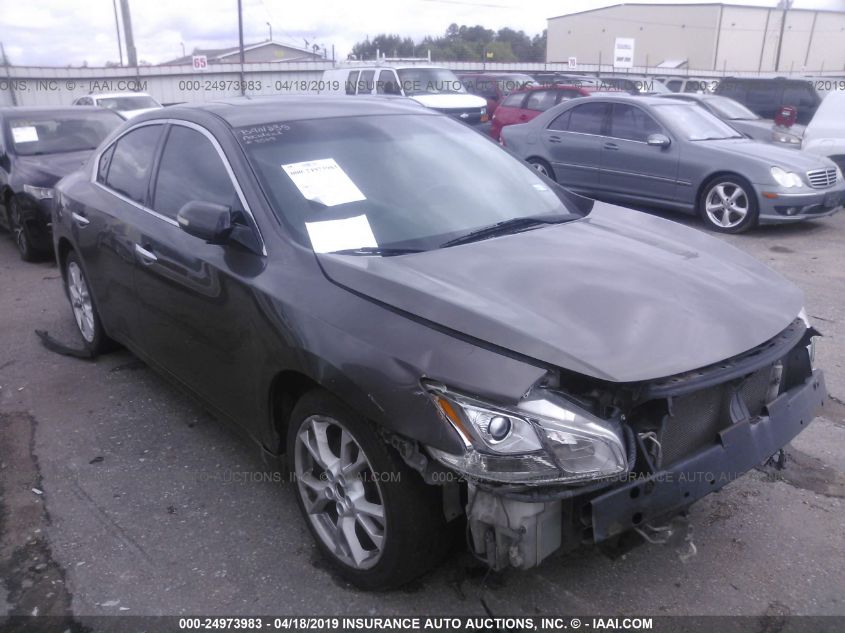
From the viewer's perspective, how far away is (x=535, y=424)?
6.98ft

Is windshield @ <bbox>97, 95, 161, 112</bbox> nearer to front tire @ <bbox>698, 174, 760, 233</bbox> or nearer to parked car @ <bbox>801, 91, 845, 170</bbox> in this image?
front tire @ <bbox>698, 174, 760, 233</bbox>

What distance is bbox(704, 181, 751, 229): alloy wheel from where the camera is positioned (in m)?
8.46

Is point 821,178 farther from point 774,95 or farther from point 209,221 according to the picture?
point 209,221

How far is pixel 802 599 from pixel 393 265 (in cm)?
191

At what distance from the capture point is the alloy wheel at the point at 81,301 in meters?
4.86

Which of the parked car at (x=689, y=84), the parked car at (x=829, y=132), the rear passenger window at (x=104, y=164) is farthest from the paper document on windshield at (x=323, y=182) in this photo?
the parked car at (x=689, y=84)

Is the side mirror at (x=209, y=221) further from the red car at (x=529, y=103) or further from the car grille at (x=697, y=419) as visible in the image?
the red car at (x=529, y=103)

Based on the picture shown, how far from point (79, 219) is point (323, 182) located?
2143 millimetres

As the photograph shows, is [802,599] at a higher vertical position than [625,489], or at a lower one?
lower

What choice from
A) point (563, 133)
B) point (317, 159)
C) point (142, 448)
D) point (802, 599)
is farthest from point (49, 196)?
point (802, 599)

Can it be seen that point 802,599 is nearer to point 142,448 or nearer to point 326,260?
point 326,260

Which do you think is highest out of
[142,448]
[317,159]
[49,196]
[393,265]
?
[317,159]

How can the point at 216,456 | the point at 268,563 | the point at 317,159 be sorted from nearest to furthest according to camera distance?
the point at 268,563 → the point at 317,159 → the point at 216,456

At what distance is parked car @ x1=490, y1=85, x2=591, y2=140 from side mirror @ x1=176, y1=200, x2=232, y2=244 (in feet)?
38.5
